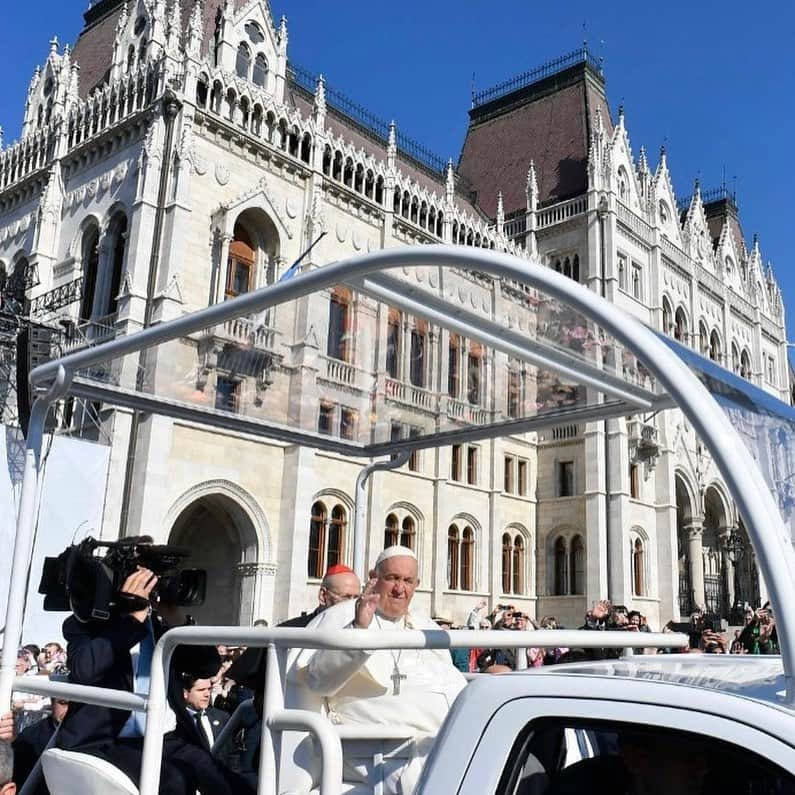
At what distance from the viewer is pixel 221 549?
2056 cm

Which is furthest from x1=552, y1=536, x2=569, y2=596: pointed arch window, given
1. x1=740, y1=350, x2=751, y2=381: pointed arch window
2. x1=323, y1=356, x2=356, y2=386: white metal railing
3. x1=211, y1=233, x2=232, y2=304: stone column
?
x1=323, y1=356, x2=356, y2=386: white metal railing

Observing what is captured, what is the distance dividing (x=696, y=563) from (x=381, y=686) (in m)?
30.2

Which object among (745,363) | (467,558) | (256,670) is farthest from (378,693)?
(745,363)

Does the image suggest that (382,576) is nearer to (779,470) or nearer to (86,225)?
(779,470)

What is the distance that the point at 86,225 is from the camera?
2056cm

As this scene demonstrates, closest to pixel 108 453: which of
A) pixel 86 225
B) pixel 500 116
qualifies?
pixel 86 225

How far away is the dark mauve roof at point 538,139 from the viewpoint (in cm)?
3180

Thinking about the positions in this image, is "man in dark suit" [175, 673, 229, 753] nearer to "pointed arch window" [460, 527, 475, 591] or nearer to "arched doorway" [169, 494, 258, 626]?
"arched doorway" [169, 494, 258, 626]

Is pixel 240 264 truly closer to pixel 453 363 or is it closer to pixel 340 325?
pixel 453 363

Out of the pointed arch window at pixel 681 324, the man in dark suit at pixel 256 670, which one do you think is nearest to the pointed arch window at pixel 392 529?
the pointed arch window at pixel 681 324

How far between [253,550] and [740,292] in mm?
26638

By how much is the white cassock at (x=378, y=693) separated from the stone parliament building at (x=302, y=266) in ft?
11.0

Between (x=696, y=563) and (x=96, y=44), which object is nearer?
(x=96, y=44)

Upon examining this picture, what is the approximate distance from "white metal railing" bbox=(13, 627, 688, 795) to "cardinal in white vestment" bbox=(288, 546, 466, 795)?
0.31 ft
